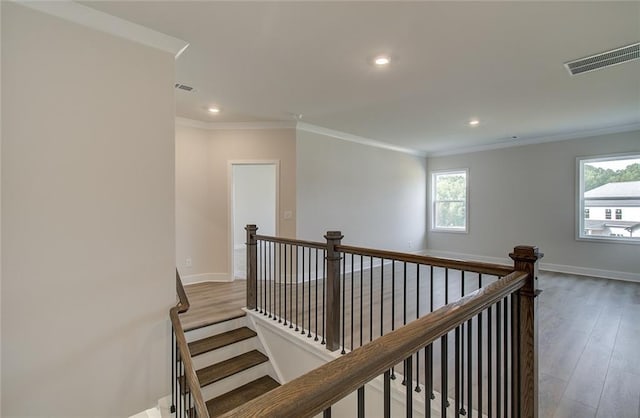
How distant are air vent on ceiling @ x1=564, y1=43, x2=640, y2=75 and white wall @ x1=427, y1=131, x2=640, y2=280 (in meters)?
3.38

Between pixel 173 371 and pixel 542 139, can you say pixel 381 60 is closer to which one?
pixel 173 371

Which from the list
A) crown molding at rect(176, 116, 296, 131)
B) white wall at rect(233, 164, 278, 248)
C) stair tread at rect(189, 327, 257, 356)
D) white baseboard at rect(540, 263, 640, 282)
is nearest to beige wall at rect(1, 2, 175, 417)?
stair tread at rect(189, 327, 257, 356)

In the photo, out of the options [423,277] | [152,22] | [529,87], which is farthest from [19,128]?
[423,277]

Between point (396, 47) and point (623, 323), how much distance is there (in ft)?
12.8

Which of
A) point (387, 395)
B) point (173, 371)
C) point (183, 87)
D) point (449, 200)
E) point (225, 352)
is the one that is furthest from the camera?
point (449, 200)

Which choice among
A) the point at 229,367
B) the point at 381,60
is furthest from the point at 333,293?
the point at 381,60

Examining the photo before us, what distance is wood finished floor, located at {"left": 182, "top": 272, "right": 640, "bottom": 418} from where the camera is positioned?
208cm

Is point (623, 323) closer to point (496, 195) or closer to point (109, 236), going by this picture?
point (496, 195)

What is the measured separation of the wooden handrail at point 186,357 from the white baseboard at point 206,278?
233 centimetres

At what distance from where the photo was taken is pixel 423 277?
558 centimetres

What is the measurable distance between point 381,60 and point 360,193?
11.2 feet

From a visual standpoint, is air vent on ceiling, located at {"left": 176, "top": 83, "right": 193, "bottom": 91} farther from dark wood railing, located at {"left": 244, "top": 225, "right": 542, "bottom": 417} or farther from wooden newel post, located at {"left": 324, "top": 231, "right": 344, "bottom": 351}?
wooden newel post, located at {"left": 324, "top": 231, "right": 344, "bottom": 351}

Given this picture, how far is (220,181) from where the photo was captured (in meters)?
4.93

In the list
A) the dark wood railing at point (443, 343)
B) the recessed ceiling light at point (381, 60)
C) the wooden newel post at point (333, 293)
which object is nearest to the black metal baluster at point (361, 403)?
the dark wood railing at point (443, 343)
